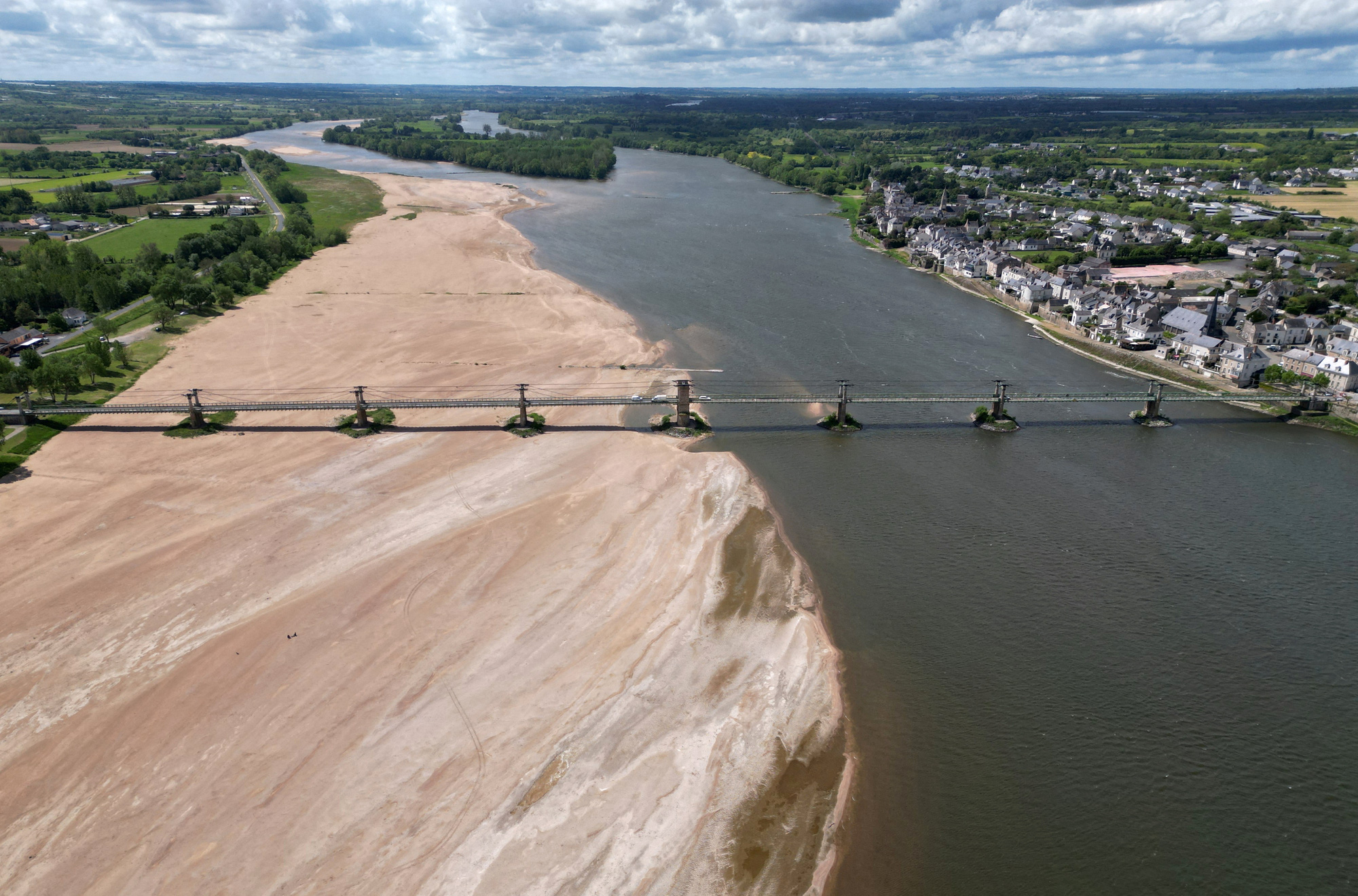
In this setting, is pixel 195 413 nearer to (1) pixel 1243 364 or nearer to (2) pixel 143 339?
(2) pixel 143 339

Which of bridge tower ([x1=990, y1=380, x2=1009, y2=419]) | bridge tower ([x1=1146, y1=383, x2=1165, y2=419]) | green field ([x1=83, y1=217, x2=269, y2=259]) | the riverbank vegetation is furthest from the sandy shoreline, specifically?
the riverbank vegetation

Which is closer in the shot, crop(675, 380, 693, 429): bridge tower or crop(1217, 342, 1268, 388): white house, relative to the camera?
crop(675, 380, 693, 429): bridge tower

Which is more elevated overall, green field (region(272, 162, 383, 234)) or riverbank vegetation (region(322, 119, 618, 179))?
riverbank vegetation (region(322, 119, 618, 179))

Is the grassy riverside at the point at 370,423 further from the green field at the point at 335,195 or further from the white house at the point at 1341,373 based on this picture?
the green field at the point at 335,195

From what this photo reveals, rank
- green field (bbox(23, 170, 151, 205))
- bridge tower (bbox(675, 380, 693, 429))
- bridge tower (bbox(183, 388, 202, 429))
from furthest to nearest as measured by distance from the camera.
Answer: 1. green field (bbox(23, 170, 151, 205))
2. bridge tower (bbox(675, 380, 693, 429))
3. bridge tower (bbox(183, 388, 202, 429))

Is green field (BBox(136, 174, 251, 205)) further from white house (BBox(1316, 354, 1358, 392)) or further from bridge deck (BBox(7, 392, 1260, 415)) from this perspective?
white house (BBox(1316, 354, 1358, 392))

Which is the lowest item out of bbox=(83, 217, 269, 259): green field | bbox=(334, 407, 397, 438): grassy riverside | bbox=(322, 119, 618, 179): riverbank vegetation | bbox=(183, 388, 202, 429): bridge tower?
bbox=(334, 407, 397, 438): grassy riverside

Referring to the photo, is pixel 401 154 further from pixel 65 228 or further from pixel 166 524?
pixel 166 524

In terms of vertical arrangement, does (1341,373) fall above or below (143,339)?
below

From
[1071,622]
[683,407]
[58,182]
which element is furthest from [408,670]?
[58,182]
